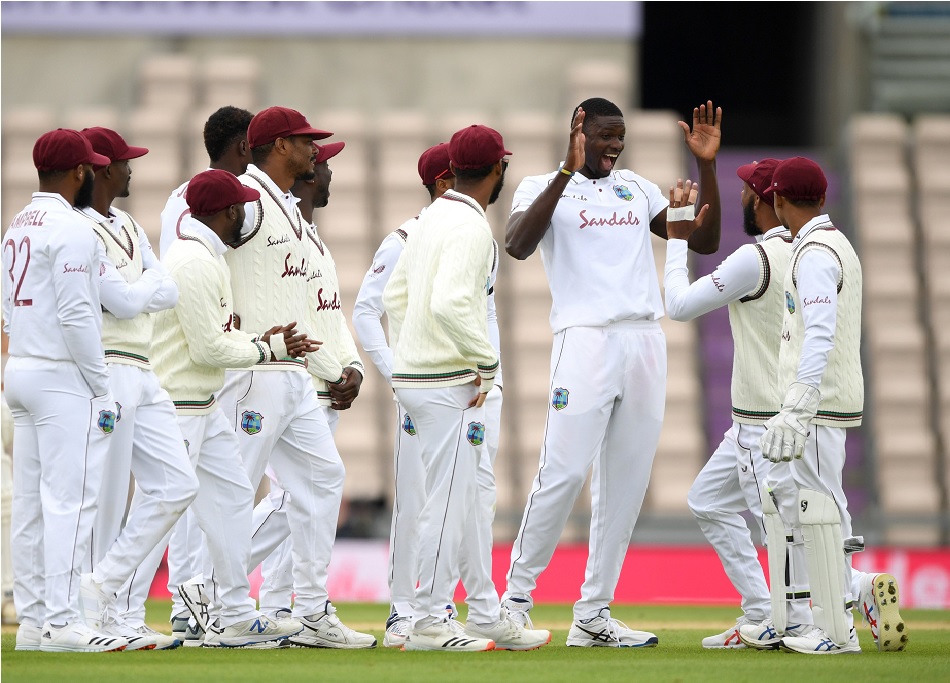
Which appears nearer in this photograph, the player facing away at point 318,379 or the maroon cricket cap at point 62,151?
the maroon cricket cap at point 62,151

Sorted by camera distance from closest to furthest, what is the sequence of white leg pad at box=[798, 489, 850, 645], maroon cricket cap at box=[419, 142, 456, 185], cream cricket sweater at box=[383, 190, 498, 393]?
cream cricket sweater at box=[383, 190, 498, 393], white leg pad at box=[798, 489, 850, 645], maroon cricket cap at box=[419, 142, 456, 185]

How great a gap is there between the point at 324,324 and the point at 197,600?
143cm

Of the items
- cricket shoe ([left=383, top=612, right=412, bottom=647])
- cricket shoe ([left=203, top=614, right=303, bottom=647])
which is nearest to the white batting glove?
cricket shoe ([left=383, top=612, right=412, bottom=647])

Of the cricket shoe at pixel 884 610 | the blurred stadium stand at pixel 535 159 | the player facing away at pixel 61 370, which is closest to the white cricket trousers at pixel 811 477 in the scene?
the cricket shoe at pixel 884 610

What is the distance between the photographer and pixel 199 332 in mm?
6184

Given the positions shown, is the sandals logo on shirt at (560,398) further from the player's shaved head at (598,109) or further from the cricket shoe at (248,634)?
the cricket shoe at (248,634)

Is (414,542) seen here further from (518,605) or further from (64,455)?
(64,455)

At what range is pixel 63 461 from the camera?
233 inches

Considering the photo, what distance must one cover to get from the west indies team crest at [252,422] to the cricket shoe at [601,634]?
65.6 inches

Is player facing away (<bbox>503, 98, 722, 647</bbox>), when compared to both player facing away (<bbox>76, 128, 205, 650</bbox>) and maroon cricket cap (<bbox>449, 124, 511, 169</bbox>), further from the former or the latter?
player facing away (<bbox>76, 128, 205, 650</bbox>)

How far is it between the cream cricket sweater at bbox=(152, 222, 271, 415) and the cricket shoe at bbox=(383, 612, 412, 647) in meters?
1.26

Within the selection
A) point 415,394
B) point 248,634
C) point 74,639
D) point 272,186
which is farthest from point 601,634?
point 272,186

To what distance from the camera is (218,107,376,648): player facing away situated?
21.2 feet

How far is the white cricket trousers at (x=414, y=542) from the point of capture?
620cm
